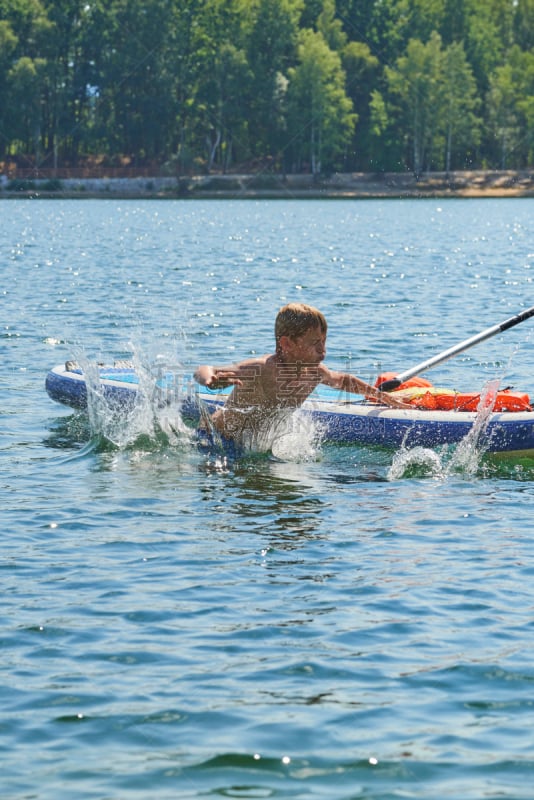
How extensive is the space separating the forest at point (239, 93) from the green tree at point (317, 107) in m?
0.11

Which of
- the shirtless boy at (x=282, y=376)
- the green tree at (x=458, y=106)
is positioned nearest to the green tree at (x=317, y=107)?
the green tree at (x=458, y=106)

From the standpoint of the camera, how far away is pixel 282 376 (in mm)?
10305

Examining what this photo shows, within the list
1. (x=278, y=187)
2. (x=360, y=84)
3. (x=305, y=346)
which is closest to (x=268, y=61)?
(x=360, y=84)

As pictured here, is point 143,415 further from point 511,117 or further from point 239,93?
point 511,117

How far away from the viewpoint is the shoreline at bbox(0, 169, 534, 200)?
9562cm

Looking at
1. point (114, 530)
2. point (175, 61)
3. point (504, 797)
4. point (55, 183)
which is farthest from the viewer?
point (175, 61)

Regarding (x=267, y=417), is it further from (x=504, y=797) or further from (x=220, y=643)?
(x=504, y=797)

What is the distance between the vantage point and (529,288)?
3148 cm

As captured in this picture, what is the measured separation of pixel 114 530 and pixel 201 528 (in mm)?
597

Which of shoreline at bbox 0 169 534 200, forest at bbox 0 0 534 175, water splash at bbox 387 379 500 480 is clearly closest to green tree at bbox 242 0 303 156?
forest at bbox 0 0 534 175

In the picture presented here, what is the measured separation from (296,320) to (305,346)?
0.28 m

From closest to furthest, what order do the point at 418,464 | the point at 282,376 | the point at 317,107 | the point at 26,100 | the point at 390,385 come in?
the point at 282,376 < the point at 418,464 < the point at 390,385 < the point at 317,107 < the point at 26,100

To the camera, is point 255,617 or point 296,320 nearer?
point 255,617

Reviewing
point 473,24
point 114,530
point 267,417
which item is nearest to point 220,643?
point 114,530
